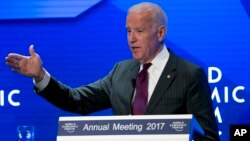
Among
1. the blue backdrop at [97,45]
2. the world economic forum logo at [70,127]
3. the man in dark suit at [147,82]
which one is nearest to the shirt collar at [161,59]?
the man in dark suit at [147,82]

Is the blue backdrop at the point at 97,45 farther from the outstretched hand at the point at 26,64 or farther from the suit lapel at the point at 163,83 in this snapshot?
the outstretched hand at the point at 26,64

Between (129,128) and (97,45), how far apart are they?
5.15 ft

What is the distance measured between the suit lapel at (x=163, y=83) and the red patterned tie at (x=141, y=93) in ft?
0.12

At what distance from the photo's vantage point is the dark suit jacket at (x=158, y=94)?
265cm

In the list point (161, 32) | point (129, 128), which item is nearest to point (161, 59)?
point (161, 32)

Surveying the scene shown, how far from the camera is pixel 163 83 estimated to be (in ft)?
8.88

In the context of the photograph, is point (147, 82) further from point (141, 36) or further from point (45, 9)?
point (45, 9)

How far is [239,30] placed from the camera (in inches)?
136

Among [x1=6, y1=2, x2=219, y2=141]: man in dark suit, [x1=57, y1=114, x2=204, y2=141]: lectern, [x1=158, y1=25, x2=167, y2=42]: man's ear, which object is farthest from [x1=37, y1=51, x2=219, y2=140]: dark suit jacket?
[x1=57, y1=114, x2=204, y2=141]: lectern

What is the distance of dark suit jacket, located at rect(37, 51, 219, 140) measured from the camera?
2.65m

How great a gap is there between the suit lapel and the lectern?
48cm

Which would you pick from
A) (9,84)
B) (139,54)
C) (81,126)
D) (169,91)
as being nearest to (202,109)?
(169,91)

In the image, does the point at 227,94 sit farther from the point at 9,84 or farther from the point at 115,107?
the point at 9,84

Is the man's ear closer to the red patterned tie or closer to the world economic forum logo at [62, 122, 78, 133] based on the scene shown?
the red patterned tie
